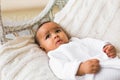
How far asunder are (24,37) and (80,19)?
31 cm

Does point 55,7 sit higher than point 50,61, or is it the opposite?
point 55,7

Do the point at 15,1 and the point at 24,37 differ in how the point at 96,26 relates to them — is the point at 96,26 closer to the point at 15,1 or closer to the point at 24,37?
the point at 24,37

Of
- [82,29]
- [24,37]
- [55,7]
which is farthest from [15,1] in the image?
[82,29]

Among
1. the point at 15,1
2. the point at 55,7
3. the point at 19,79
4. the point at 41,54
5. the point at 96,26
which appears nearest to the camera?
the point at 19,79

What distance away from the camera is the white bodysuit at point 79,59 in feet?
3.61

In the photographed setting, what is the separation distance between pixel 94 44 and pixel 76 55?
0.41 ft

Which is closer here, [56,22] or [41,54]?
[41,54]

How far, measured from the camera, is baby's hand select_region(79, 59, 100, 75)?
3.60 ft

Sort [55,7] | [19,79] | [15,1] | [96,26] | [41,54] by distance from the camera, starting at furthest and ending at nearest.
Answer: [15,1]
[55,7]
[96,26]
[41,54]
[19,79]

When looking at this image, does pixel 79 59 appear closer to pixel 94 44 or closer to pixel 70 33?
pixel 94 44

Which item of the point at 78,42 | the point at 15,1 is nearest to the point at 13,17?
the point at 15,1

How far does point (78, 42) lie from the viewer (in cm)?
136

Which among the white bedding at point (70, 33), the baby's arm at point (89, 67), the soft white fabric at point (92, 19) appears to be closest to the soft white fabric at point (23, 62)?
the white bedding at point (70, 33)

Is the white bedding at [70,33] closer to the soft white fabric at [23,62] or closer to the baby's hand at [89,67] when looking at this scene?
the soft white fabric at [23,62]
